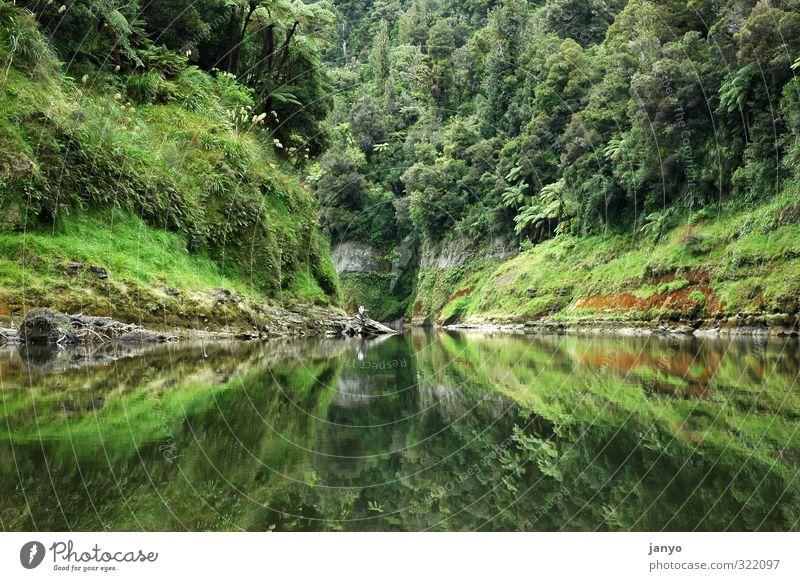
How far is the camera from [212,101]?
24.2 m

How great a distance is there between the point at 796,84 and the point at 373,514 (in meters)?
30.7

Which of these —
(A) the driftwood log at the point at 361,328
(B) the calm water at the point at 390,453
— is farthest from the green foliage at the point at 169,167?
(B) the calm water at the point at 390,453

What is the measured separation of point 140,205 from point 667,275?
23.9 metres

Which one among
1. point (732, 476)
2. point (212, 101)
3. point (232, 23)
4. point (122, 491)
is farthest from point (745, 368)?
point (232, 23)

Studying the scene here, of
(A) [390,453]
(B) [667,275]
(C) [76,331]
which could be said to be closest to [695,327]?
(B) [667,275]

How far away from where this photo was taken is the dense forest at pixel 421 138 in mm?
19094

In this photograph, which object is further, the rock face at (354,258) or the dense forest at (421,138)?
the rock face at (354,258)

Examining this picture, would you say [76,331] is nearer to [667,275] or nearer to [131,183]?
[131,183]

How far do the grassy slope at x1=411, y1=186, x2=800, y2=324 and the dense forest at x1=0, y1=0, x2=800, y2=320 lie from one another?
8.5 inches

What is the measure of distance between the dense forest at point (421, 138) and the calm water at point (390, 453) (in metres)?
11.5
